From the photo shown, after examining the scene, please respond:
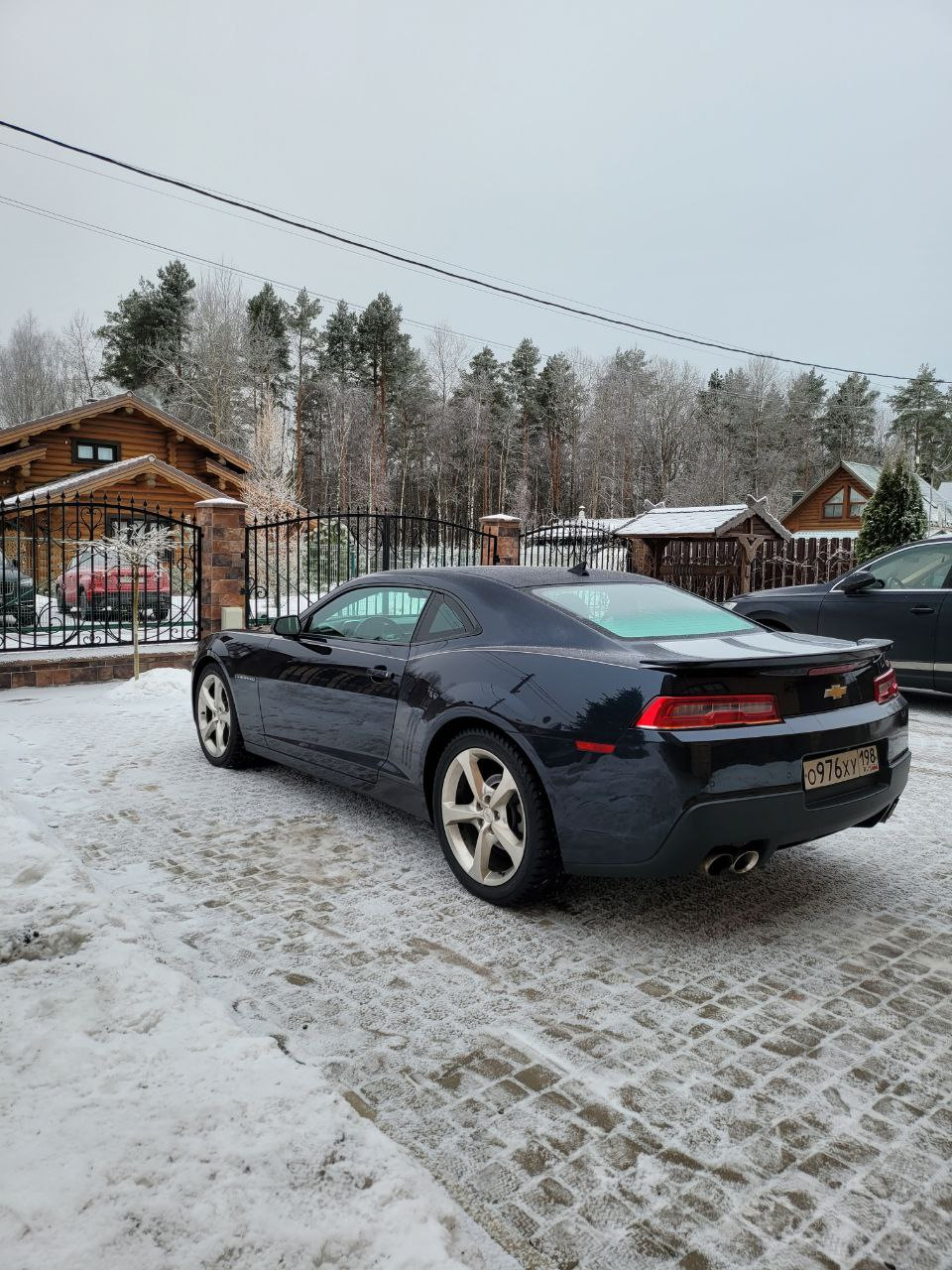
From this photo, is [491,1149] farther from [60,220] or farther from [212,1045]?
[60,220]

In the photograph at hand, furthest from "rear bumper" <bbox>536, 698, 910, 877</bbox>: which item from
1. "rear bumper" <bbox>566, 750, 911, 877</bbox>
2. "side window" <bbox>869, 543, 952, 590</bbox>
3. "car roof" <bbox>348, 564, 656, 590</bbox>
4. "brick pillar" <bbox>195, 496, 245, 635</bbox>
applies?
"brick pillar" <bbox>195, 496, 245, 635</bbox>

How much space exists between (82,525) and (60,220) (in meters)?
7.00

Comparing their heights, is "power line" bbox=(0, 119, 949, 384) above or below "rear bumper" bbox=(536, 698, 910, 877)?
above

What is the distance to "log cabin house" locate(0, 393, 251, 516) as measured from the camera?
21969 millimetres

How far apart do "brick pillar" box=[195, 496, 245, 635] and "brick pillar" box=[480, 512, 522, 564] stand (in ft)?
13.1

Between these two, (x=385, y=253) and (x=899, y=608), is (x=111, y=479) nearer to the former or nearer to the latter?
(x=385, y=253)

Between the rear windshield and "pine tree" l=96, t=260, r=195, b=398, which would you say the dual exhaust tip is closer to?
the rear windshield

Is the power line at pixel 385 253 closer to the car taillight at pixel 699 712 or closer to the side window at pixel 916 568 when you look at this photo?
the side window at pixel 916 568

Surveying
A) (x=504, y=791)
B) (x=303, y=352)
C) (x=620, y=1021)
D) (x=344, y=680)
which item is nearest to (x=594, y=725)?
(x=504, y=791)

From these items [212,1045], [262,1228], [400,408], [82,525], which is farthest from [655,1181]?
[400,408]

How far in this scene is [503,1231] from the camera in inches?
70.9

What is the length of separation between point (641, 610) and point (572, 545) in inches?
479

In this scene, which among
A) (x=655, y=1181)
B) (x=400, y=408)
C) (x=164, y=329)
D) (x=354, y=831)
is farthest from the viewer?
(x=400, y=408)

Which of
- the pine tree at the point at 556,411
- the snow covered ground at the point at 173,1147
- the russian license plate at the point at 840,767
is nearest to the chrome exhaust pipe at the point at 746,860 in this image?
the russian license plate at the point at 840,767
